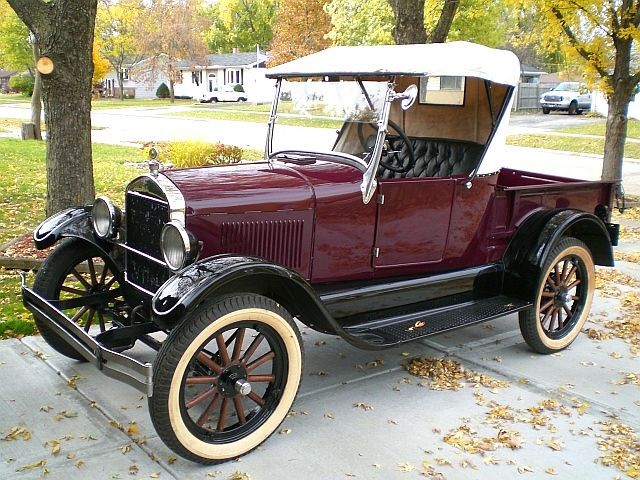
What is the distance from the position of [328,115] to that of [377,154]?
720 millimetres

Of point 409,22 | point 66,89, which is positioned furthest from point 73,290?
point 409,22

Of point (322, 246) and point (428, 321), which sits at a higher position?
point (322, 246)

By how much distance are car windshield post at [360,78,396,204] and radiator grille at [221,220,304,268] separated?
44 centimetres

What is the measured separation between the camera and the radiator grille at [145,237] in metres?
3.69

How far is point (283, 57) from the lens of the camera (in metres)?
32.8

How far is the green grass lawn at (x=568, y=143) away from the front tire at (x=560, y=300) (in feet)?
45.2

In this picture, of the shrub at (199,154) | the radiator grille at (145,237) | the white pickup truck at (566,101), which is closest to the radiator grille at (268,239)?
the radiator grille at (145,237)

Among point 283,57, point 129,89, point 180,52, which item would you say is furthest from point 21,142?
point 129,89

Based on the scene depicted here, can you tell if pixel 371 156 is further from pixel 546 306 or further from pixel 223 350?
pixel 546 306

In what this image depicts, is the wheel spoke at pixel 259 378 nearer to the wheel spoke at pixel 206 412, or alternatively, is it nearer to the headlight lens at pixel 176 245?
the wheel spoke at pixel 206 412

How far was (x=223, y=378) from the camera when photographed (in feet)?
11.0

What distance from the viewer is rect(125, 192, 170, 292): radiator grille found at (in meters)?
3.69

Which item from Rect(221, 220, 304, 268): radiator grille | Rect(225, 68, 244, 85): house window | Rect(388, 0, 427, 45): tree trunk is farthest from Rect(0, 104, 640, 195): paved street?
Rect(225, 68, 244, 85): house window

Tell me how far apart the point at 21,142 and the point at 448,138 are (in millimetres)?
14565
